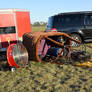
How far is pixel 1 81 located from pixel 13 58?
0.96 metres

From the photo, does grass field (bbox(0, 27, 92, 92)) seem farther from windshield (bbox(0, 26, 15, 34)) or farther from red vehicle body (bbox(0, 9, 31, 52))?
windshield (bbox(0, 26, 15, 34))

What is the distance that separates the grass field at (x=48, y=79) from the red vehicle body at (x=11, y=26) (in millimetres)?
2874

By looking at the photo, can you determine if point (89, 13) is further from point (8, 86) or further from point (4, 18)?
point (8, 86)

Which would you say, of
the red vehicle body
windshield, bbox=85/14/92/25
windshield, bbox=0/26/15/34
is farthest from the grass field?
windshield, bbox=85/14/92/25

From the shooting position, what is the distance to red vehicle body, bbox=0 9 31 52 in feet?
26.2

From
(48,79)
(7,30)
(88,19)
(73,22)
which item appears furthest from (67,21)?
(48,79)

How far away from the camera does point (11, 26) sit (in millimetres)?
8211

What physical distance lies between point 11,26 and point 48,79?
4482 mm

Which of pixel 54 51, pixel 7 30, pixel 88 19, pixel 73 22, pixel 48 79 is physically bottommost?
pixel 48 79

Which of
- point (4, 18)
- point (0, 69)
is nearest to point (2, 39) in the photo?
point (4, 18)

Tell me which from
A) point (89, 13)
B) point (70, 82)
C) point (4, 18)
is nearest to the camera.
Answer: point (70, 82)

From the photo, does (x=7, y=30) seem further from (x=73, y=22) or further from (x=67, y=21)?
(x=73, y=22)

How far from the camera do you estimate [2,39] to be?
26.8ft

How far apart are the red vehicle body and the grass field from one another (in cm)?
287
